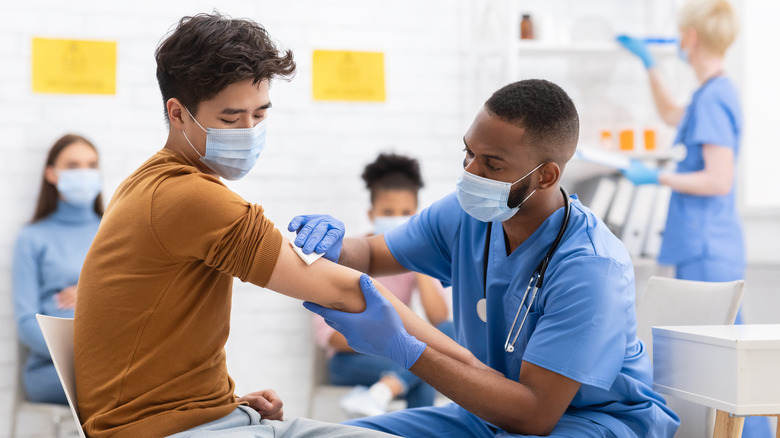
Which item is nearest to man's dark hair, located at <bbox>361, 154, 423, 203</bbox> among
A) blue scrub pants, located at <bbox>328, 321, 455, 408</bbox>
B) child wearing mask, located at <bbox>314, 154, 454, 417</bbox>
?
child wearing mask, located at <bbox>314, 154, 454, 417</bbox>

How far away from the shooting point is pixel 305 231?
1.54 m

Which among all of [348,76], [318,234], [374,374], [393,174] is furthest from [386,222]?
A: [318,234]

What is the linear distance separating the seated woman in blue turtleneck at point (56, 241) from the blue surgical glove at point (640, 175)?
2.09 meters

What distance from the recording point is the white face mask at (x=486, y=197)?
159 centimetres

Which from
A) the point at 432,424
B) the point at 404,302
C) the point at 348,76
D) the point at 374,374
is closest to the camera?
the point at 432,424

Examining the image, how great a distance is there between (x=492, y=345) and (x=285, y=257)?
0.55 m

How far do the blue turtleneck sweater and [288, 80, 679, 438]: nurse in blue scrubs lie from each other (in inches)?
60.8

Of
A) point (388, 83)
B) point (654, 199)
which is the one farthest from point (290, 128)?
point (654, 199)

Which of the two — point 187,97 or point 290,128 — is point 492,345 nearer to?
point 187,97

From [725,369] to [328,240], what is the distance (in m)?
0.80

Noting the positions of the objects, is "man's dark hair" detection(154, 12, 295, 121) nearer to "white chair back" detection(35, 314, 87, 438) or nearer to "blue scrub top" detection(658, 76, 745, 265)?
"white chair back" detection(35, 314, 87, 438)

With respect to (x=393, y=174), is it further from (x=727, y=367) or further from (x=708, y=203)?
(x=727, y=367)

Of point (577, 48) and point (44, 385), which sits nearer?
point (44, 385)

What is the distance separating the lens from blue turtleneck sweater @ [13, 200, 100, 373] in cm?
279
